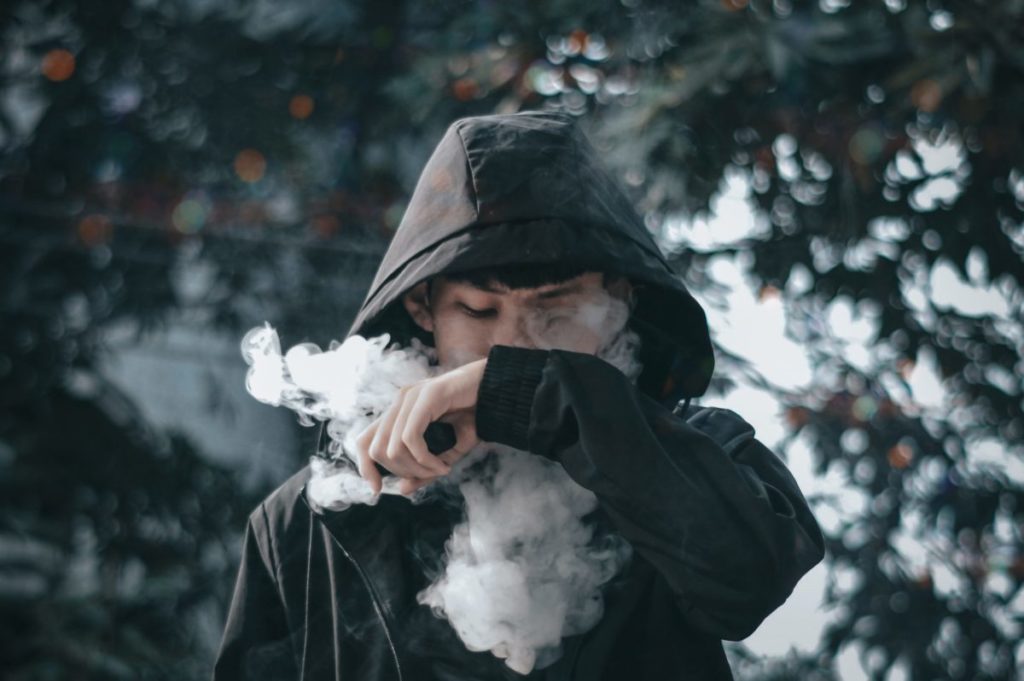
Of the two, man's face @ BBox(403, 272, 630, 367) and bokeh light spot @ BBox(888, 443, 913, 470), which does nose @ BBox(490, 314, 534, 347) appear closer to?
man's face @ BBox(403, 272, 630, 367)

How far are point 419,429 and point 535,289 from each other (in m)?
0.29

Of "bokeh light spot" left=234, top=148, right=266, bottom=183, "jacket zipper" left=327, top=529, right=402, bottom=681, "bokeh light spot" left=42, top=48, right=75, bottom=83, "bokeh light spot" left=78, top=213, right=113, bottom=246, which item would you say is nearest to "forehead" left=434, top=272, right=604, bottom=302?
"jacket zipper" left=327, top=529, right=402, bottom=681

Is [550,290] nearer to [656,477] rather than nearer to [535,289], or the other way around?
[535,289]

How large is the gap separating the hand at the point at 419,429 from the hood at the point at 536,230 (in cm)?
22

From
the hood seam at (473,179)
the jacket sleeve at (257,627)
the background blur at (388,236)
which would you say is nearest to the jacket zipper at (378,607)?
the jacket sleeve at (257,627)

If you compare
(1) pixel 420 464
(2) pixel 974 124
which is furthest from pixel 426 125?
(1) pixel 420 464

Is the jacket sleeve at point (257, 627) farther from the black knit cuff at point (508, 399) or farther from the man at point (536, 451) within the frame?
the black knit cuff at point (508, 399)

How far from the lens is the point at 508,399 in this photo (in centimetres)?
147

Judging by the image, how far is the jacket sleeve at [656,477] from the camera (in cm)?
143

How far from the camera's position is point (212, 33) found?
4477 millimetres

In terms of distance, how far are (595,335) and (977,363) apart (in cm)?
219

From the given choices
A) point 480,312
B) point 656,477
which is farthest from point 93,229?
point 656,477

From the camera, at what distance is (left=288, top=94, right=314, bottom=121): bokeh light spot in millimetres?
4500

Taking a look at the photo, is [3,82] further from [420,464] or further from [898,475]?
[420,464]
